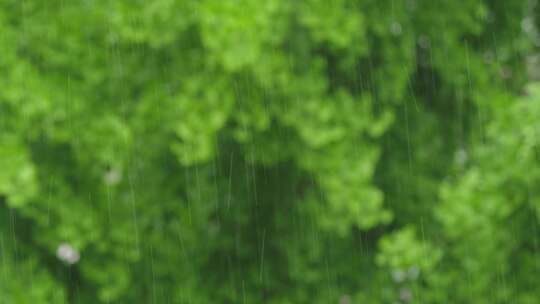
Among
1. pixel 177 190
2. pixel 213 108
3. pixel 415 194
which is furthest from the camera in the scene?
pixel 415 194

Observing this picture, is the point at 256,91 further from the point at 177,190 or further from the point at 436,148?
the point at 436,148

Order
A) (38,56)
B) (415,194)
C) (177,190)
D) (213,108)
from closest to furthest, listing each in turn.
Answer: (213,108)
(38,56)
(177,190)
(415,194)

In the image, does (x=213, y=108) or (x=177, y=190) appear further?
(x=177, y=190)

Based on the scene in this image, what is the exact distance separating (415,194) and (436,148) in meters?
0.23

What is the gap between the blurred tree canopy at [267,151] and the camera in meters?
2.67

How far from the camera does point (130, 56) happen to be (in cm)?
289

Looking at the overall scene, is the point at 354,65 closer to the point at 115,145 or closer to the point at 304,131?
the point at 304,131

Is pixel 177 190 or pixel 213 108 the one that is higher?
pixel 213 108

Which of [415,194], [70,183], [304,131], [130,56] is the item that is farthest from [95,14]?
[415,194]

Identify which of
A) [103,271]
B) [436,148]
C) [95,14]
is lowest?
[103,271]

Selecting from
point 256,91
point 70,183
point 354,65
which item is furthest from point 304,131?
point 70,183

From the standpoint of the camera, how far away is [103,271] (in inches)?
117

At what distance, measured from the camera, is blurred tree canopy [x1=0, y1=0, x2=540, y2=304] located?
8.77 feet

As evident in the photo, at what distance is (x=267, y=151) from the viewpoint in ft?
9.90
